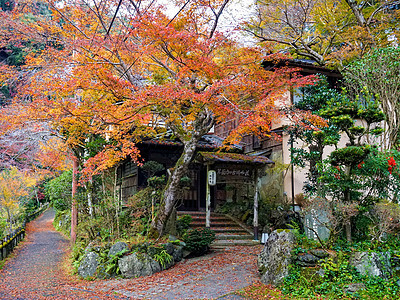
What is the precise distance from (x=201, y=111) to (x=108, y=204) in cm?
485

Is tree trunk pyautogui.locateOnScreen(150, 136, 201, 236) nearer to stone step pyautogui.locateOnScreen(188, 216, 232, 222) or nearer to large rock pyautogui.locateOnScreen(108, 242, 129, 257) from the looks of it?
large rock pyautogui.locateOnScreen(108, 242, 129, 257)

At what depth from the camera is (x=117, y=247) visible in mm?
10172

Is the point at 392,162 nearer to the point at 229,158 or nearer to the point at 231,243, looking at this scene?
the point at 229,158

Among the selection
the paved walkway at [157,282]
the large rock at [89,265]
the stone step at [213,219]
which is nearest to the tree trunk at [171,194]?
the paved walkway at [157,282]

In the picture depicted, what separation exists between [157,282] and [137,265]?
3.74 ft

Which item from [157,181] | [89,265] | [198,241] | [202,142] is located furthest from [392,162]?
[202,142]

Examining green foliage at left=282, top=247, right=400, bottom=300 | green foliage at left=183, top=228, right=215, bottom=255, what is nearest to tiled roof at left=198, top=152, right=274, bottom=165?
green foliage at left=183, top=228, right=215, bottom=255

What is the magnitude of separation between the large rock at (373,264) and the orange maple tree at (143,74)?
16.8 feet

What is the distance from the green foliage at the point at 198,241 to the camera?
1121 cm

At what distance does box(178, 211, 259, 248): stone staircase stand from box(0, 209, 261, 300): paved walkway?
745mm

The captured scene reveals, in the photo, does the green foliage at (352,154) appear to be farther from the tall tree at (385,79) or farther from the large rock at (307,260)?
the large rock at (307,260)

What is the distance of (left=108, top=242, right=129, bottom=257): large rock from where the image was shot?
10.1 metres

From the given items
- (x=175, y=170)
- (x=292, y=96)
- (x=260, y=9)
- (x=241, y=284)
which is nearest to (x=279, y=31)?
(x=260, y=9)

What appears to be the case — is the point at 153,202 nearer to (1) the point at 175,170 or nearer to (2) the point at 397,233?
(1) the point at 175,170
